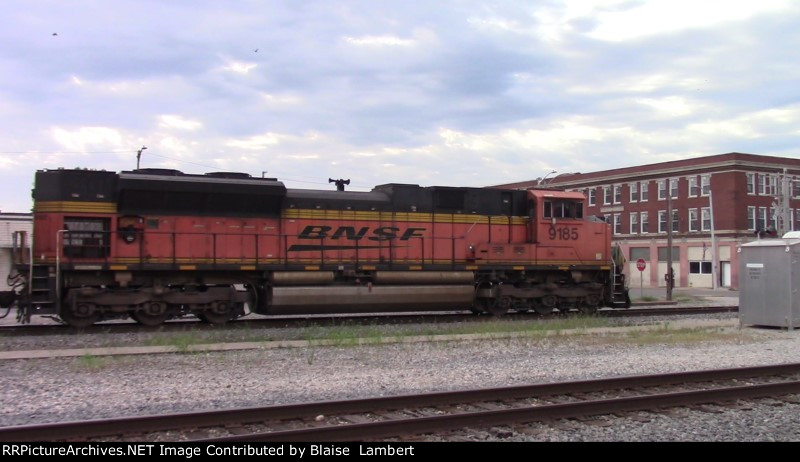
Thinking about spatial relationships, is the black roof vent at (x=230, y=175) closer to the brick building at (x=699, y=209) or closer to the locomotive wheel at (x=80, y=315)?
the locomotive wheel at (x=80, y=315)

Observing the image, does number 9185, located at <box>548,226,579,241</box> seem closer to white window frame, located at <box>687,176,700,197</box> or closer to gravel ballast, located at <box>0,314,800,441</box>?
gravel ballast, located at <box>0,314,800,441</box>

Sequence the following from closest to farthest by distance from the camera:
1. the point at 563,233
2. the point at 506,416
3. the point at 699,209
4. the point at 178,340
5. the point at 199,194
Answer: the point at 506,416 < the point at 178,340 < the point at 199,194 < the point at 563,233 < the point at 699,209

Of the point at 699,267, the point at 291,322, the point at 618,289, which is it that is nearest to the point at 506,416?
the point at 291,322

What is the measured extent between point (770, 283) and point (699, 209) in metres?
44.9

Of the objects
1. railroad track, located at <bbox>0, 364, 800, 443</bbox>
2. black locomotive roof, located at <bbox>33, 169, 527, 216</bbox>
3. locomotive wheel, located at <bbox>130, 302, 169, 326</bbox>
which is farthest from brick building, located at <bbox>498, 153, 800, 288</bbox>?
railroad track, located at <bbox>0, 364, 800, 443</bbox>

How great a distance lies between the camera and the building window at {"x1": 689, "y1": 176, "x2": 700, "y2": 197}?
58094mm

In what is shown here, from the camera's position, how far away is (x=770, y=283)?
658 inches

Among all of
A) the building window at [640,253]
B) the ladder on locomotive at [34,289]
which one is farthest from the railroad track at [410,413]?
the building window at [640,253]

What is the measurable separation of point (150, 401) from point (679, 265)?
59.0 meters

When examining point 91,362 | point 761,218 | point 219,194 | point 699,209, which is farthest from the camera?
point 699,209

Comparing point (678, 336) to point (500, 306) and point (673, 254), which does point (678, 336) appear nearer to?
point (500, 306)

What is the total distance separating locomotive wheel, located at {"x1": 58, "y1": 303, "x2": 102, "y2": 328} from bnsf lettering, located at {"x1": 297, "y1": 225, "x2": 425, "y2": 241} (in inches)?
201
